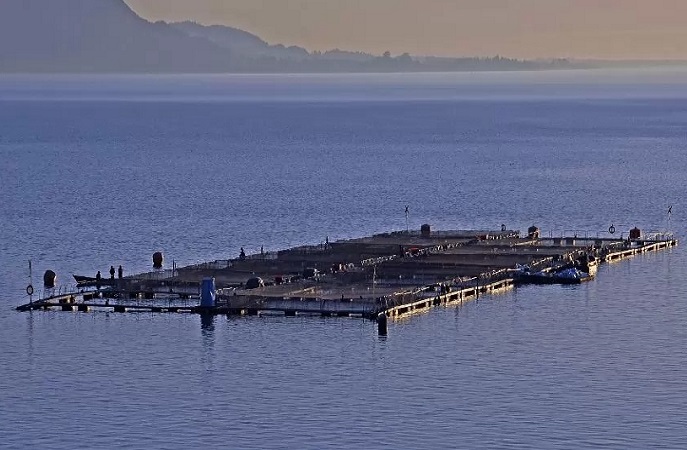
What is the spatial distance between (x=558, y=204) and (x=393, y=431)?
76.2 m

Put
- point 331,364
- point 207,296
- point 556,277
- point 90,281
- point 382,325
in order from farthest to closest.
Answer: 1. point 556,277
2. point 90,281
3. point 207,296
4. point 382,325
5. point 331,364

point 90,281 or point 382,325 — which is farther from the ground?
point 90,281

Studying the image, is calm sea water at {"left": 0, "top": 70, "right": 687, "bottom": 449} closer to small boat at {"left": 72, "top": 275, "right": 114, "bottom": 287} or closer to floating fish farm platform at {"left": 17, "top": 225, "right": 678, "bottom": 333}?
floating fish farm platform at {"left": 17, "top": 225, "right": 678, "bottom": 333}

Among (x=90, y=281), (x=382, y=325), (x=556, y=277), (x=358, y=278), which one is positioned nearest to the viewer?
(x=382, y=325)

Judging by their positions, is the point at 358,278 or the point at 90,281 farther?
the point at 90,281

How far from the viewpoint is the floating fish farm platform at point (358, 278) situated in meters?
77.4

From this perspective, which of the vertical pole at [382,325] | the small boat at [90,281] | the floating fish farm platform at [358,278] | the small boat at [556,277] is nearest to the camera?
the vertical pole at [382,325]

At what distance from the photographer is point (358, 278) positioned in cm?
8394

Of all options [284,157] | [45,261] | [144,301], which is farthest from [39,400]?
[284,157]

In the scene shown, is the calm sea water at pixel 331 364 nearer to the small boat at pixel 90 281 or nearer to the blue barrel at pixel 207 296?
the blue barrel at pixel 207 296

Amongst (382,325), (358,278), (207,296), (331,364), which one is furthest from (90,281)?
(331,364)

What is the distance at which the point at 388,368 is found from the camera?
67312 mm

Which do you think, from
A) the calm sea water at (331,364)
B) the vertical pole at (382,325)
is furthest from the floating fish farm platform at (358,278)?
the calm sea water at (331,364)

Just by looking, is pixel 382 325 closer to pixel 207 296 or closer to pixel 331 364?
pixel 331 364
